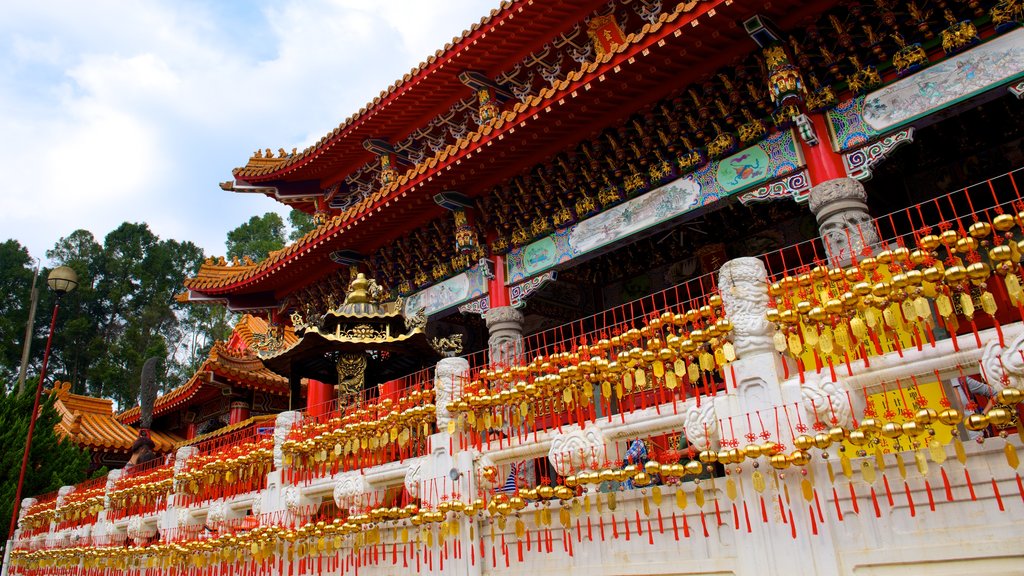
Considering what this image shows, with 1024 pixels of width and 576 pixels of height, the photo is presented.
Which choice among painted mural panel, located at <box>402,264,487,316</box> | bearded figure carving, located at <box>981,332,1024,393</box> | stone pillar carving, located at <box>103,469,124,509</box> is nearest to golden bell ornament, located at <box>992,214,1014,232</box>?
bearded figure carving, located at <box>981,332,1024,393</box>

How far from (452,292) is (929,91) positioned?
21.4 feet

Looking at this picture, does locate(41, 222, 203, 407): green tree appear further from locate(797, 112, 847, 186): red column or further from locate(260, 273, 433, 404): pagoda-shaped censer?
locate(797, 112, 847, 186): red column

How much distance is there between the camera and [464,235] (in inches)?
376

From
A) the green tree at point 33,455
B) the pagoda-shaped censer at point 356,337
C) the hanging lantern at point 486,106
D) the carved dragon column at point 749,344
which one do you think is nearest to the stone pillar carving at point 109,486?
the green tree at point 33,455

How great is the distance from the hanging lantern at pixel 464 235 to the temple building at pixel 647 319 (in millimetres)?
46

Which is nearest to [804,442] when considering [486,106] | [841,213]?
[841,213]

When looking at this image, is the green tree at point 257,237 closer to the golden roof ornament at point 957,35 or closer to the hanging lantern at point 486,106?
the hanging lantern at point 486,106

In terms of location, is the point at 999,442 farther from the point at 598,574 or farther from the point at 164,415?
the point at 164,415

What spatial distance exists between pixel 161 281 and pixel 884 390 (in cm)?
3978

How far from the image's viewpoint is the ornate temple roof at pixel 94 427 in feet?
59.5

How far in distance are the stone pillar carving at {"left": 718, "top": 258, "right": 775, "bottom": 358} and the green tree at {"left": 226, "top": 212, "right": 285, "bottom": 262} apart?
3395cm

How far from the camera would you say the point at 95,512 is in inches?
416

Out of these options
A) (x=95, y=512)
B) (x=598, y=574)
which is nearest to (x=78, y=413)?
(x=95, y=512)

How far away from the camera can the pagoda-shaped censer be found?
775cm
